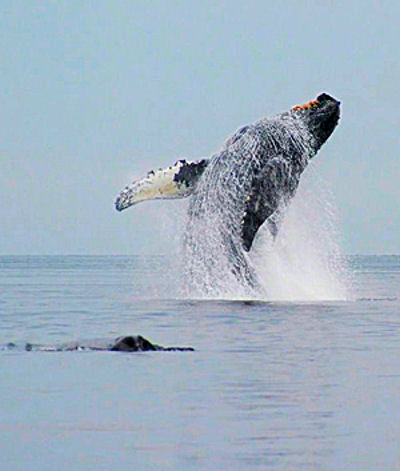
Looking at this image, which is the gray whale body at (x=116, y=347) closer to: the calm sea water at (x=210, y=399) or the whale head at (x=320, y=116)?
the calm sea water at (x=210, y=399)

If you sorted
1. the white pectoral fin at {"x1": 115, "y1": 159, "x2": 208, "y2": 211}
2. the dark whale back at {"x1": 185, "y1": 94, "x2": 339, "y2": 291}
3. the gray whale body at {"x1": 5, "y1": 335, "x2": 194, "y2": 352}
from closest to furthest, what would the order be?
the gray whale body at {"x1": 5, "y1": 335, "x2": 194, "y2": 352}, the dark whale back at {"x1": 185, "y1": 94, "x2": 339, "y2": 291}, the white pectoral fin at {"x1": 115, "y1": 159, "x2": 208, "y2": 211}

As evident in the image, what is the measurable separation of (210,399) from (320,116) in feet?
48.4

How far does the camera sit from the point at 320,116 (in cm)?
2684

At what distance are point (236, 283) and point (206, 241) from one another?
1.05 m

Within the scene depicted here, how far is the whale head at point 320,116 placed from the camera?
1056 inches

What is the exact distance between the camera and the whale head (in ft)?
88.0

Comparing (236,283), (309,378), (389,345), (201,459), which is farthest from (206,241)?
(201,459)

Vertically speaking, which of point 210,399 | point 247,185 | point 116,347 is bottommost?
point 210,399

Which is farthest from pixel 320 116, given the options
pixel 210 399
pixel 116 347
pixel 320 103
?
pixel 210 399

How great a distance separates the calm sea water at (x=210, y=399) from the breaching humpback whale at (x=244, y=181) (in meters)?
4.41

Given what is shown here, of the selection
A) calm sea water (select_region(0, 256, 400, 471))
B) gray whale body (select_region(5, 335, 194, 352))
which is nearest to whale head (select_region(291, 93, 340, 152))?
calm sea water (select_region(0, 256, 400, 471))

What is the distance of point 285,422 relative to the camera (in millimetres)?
11445

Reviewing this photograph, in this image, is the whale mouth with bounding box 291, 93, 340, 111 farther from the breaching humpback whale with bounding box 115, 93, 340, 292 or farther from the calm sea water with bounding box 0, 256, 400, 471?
the calm sea water with bounding box 0, 256, 400, 471

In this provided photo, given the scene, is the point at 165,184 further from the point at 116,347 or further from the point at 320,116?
the point at 116,347
